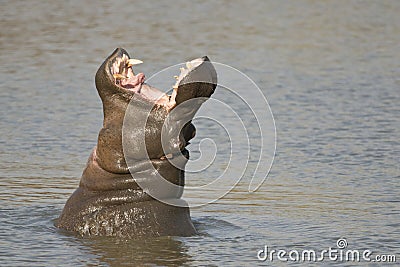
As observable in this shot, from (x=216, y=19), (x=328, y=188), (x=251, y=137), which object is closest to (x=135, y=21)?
(x=216, y=19)

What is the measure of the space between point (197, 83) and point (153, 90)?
1.82 ft

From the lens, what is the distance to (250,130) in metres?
11.8

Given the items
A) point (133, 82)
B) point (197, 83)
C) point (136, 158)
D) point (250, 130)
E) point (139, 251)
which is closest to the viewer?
point (197, 83)

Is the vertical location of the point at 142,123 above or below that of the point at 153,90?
below

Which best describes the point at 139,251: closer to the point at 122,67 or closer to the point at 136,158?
the point at 136,158

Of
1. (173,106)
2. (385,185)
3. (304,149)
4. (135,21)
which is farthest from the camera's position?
(135,21)

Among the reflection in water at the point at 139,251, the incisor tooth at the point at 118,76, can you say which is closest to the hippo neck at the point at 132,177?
the reflection in water at the point at 139,251

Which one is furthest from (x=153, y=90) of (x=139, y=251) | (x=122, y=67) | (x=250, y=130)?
(x=250, y=130)

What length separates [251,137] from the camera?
11.4 m

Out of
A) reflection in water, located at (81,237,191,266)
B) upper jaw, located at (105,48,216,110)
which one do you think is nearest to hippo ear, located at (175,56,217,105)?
upper jaw, located at (105,48,216,110)

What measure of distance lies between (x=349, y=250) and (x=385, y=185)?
2043 mm

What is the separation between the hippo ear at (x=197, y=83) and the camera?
7051mm

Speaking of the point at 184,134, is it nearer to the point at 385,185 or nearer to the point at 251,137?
the point at 385,185

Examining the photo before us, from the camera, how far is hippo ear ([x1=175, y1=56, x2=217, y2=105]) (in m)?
7.05
